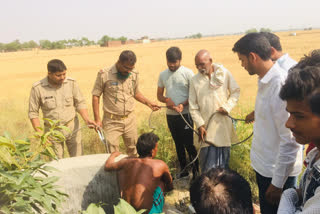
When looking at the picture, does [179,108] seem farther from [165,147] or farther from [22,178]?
[22,178]

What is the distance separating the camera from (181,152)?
3943mm

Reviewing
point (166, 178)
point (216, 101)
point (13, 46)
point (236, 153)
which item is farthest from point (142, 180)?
point (13, 46)

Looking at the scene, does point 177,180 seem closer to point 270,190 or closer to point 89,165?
point 89,165

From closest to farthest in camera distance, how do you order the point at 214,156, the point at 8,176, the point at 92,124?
the point at 8,176
the point at 214,156
the point at 92,124

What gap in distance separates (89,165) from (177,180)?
1434 mm

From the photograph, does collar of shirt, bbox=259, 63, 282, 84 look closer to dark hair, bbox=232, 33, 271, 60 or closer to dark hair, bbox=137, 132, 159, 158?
dark hair, bbox=232, 33, 271, 60

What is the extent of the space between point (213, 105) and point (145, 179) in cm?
125

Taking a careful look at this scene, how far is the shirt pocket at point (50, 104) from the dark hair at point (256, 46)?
103 inches

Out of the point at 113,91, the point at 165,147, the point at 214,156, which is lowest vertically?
the point at 165,147

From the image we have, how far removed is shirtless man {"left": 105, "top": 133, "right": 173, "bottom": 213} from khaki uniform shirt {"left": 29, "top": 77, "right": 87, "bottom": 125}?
5.02 feet

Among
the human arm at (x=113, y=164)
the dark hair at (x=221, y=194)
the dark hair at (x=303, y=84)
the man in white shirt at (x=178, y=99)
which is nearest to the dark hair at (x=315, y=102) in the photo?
the dark hair at (x=303, y=84)

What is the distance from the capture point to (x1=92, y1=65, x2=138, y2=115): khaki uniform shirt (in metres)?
3.75

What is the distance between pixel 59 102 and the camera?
3689 millimetres

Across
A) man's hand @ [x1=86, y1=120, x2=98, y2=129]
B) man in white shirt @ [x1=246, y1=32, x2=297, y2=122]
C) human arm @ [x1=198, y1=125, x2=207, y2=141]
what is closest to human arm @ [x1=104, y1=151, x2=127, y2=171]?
man's hand @ [x1=86, y1=120, x2=98, y2=129]
